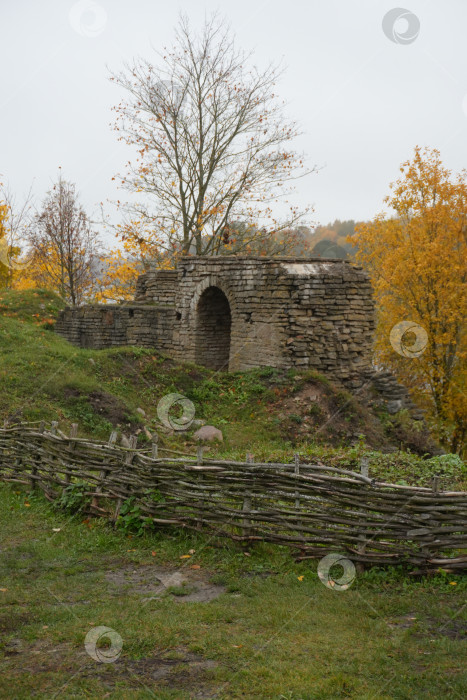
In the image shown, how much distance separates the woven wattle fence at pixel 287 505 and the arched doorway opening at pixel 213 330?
30.0ft

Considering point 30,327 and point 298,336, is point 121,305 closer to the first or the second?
point 30,327

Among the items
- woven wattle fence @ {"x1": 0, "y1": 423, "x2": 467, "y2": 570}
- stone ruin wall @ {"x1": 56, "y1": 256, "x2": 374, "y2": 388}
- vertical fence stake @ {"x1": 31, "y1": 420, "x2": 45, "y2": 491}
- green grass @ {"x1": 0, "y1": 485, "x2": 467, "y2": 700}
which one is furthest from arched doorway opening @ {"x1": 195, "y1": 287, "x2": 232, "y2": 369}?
green grass @ {"x1": 0, "y1": 485, "x2": 467, "y2": 700}

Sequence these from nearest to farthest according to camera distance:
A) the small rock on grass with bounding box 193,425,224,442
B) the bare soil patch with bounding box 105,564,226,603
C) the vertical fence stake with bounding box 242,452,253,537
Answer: the bare soil patch with bounding box 105,564,226,603 → the vertical fence stake with bounding box 242,452,253,537 → the small rock on grass with bounding box 193,425,224,442

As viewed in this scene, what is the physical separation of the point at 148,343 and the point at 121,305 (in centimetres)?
186

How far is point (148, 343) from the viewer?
669 inches

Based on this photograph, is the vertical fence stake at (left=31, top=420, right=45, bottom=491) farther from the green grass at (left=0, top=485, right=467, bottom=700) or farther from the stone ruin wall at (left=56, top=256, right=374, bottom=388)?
the stone ruin wall at (left=56, top=256, right=374, bottom=388)

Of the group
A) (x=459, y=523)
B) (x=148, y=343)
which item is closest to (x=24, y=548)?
(x=459, y=523)

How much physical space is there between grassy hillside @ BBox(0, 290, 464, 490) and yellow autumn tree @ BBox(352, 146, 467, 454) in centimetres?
633

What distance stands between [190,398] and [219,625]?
9248 millimetres

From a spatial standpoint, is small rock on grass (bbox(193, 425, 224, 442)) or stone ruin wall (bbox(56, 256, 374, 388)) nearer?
small rock on grass (bbox(193, 425, 224, 442))

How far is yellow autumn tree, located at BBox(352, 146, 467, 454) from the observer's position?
18984mm

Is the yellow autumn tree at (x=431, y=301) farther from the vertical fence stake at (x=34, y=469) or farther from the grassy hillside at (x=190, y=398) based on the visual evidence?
the vertical fence stake at (x=34, y=469)

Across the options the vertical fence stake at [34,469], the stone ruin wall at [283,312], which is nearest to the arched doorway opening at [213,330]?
the stone ruin wall at [283,312]

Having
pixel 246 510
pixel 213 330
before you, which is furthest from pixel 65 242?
pixel 246 510
